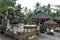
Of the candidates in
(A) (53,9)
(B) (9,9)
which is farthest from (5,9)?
(A) (53,9)

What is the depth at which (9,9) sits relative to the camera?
60.5 ft

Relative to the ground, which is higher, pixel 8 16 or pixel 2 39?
pixel 8 16

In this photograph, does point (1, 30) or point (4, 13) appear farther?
point (4, 13)

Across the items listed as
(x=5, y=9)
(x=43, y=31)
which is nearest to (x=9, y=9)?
(x=5, y=9)

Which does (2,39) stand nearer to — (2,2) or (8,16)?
(8,16)

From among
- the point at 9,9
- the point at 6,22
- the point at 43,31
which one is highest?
the point at 9,9

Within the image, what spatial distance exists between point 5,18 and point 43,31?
390 cm

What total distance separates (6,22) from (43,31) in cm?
365

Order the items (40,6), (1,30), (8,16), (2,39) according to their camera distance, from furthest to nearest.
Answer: (40,6) < (8,16) < (1,30) < (2,39)

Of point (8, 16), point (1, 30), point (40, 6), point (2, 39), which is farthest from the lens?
point (40, 6)

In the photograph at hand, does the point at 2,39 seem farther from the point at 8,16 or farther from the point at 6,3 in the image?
the point at 6,3

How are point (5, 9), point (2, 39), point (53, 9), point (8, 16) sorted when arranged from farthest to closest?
point (53, 9) < point (5, 9) < point (8, 16) < point (2, 39)

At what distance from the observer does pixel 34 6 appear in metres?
32.8

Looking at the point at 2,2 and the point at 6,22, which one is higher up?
the point at 2,2
